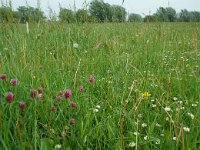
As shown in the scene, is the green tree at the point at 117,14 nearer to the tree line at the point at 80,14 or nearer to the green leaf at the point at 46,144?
the tree line at the point at 80,14

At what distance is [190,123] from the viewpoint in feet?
4.88

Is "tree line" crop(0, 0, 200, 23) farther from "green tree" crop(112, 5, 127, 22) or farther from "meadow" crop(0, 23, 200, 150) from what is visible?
"meadow" crop(0, 23, 200, 150)

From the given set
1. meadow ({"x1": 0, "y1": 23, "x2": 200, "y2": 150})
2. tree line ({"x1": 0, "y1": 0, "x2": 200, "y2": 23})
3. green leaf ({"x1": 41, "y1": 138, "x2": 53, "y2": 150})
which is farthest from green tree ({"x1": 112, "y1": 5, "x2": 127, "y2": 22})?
green leaf ({"x1": 41, "y1": 138, "x2": 53, "y2": 150})

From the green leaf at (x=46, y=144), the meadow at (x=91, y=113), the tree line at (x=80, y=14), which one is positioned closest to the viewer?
the green leaf at (x=46, y=144)

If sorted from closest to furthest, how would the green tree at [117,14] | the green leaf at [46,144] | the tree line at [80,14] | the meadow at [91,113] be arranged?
the green leaf at [46,144] → the meadow at [91,113] → the tree line at [80,14] → the green tree at [117,14]

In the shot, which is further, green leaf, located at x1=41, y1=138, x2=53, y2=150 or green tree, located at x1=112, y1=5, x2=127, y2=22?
green tree, located at x1=112, y1=5, x2=127, y2=22

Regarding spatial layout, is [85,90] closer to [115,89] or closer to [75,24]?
[115,89]

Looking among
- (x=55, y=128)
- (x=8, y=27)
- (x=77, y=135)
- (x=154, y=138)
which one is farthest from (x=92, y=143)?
(x=8, y=27)

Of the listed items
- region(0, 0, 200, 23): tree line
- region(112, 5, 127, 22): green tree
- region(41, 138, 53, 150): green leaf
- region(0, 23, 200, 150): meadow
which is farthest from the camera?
region(112, 5, 127, 22): green tree

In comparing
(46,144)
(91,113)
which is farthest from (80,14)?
(46,144)

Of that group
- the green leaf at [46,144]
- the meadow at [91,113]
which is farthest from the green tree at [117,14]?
the green leaf at [46,144]

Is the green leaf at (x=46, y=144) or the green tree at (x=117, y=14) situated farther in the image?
the green tree at (x=117, y=14)

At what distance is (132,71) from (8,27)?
1.89m

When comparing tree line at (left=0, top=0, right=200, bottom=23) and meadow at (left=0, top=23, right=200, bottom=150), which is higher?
tree line at (left=0, top=0, right=200, bottom=23)
